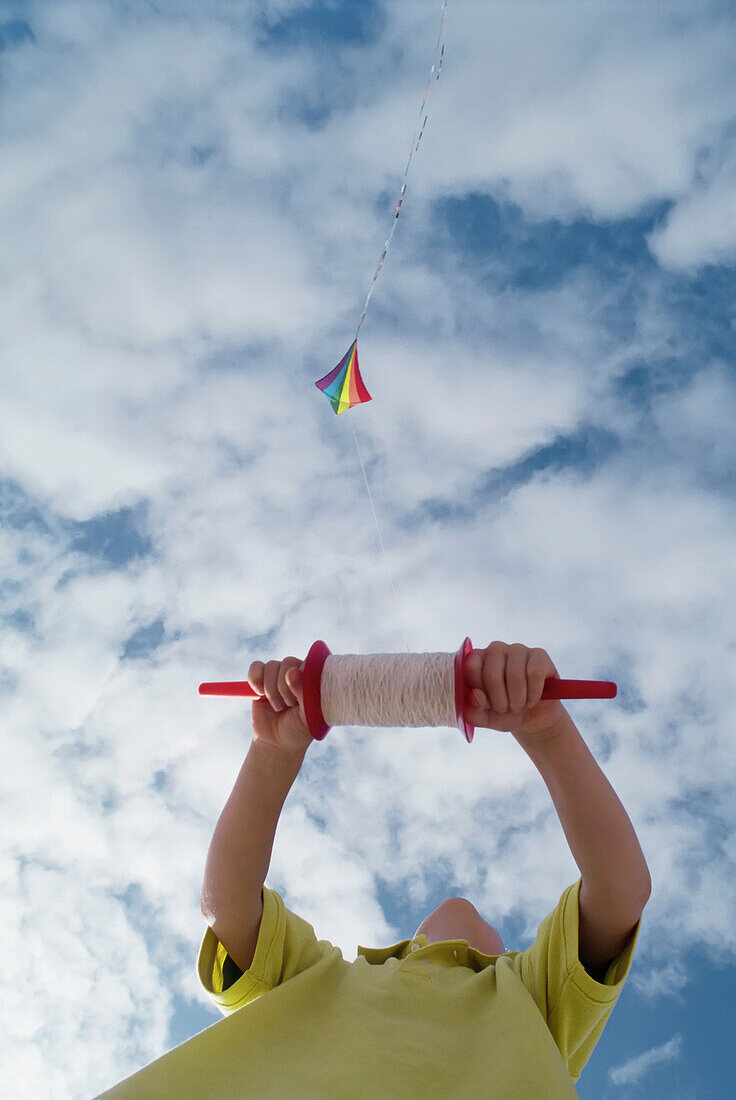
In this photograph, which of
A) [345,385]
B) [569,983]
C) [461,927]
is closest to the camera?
[569,983]

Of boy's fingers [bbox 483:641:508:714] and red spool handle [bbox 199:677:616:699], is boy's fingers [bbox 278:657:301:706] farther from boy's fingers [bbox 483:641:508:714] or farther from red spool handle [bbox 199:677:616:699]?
red spool handle [bbox 199:677:616:699]

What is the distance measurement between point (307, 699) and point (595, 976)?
780 mm

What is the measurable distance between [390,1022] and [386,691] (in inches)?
21.8

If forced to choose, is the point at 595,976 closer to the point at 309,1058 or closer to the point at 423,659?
the point at 309,1058

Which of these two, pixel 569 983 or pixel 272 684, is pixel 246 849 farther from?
pixel 569 983

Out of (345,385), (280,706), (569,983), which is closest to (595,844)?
(569,983)

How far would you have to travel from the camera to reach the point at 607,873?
4.25 ft

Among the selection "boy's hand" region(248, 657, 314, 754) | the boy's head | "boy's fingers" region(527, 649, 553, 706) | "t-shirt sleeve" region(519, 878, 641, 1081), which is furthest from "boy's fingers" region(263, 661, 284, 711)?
the boy's head

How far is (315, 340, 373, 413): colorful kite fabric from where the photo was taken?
326cm

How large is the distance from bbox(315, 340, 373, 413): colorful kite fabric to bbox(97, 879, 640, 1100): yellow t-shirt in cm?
232

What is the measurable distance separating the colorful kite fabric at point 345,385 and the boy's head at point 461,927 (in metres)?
2.18

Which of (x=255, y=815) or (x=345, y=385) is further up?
(x=345, y=385)

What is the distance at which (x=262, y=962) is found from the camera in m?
1.38

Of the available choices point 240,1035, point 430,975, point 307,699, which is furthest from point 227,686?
point 430,975
